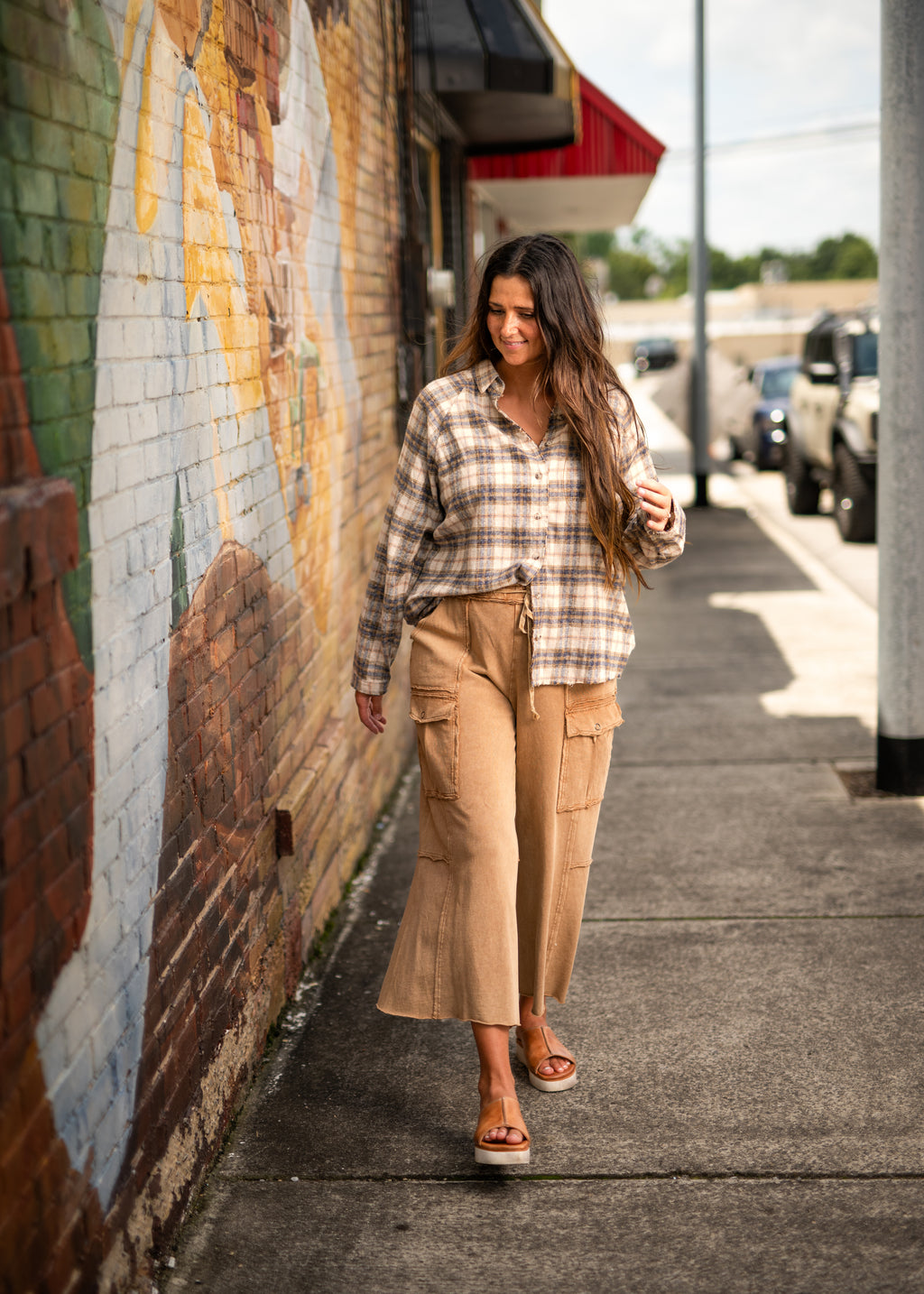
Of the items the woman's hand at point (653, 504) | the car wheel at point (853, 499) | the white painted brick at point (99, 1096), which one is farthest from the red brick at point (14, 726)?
the car wheel at point (853, 499)

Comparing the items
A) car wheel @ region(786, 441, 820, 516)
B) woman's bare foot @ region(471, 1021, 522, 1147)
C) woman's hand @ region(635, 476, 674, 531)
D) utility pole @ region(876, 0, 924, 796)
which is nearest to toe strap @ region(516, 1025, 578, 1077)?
woman's bare foot @ region(471, 1021, 522, 1147)

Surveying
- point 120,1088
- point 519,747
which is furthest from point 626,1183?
point 120,1088

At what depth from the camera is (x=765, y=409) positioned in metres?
20.3

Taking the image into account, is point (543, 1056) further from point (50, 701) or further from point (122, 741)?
point (50, 701)

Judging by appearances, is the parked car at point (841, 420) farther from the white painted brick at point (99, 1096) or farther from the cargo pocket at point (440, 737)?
the white painted brick at point (99, 1096)

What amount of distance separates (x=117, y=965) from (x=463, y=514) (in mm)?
1282

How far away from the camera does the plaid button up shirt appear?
3221 millimetres

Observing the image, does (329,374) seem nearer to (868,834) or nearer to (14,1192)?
(868,834)

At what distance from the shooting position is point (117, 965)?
254 cm

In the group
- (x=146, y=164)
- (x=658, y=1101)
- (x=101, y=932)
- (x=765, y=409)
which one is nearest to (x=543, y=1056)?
(x=658, y=1101)

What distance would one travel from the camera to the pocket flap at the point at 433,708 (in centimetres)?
324

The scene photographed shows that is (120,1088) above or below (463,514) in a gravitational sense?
below

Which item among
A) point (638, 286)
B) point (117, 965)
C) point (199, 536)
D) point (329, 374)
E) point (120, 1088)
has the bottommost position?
point (120, 1088)

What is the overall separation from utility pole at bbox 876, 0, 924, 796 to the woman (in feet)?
8.57
